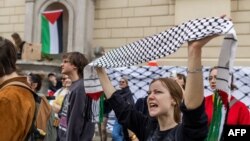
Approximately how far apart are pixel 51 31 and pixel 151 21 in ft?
10.2

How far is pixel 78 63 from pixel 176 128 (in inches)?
72.4

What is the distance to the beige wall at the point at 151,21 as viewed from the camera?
1156cm

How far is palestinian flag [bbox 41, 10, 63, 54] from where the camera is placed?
13.5 m

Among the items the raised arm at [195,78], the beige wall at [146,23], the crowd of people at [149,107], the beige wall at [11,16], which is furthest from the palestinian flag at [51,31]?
the raised arm at [195,78]

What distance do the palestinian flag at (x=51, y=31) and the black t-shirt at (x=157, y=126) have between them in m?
10.6

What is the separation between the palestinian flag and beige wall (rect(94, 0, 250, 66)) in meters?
1.09

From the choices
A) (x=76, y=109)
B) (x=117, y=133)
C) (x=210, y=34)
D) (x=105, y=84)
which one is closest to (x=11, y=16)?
(x=117, y=133)

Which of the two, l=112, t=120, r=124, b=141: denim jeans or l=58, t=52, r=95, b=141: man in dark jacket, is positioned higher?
l=58, t=52, r=95, b=141: man in dark jacket

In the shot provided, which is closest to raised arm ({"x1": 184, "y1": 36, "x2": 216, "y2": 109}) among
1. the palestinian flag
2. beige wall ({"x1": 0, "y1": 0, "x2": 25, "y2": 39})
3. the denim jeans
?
the denim jeans

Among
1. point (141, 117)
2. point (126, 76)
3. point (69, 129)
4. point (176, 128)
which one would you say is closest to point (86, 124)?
point (69, 129)

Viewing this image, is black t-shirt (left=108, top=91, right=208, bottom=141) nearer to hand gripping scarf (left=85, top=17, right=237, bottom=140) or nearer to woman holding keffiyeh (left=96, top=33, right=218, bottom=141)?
woman holding keffiyeh (left=96, top=33, right=218, bottom=141)

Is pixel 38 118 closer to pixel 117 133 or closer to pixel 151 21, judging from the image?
pixel 117 133

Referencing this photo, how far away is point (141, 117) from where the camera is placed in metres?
2.98

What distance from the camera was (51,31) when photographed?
44.7 ft
